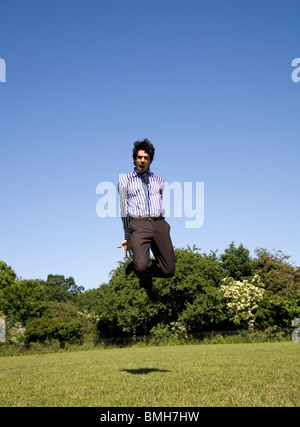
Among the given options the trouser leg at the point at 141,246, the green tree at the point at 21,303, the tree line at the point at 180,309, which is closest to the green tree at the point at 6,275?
the green tree at the point at 21,303

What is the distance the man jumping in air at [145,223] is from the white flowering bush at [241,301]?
40.2m

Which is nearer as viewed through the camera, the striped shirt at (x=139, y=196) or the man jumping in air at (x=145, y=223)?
the man jumping in air at (x=145, y=223)

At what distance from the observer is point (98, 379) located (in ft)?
23.7

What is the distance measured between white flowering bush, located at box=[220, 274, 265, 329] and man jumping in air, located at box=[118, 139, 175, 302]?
40.2m

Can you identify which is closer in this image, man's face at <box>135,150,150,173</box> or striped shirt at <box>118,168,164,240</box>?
striped shirt at <box>118,168,164,240</box>

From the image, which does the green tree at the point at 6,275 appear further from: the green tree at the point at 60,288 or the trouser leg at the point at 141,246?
the trouser leg at the point at 141,246

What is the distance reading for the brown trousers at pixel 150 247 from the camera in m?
6.93

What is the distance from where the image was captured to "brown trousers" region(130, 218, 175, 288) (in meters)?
6.93

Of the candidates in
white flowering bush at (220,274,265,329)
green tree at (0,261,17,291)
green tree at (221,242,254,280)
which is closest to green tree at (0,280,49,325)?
green tree at (0,261,17,291)

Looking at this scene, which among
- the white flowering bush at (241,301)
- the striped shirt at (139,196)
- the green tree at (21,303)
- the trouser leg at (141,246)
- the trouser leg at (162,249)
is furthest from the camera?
the green tree at (21,303)

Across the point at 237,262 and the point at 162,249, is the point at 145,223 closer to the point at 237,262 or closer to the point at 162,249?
the point at 162,249

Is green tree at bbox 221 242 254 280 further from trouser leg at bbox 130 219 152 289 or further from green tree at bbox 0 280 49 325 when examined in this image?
trouser leg at bbox 130 219 152 289
